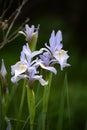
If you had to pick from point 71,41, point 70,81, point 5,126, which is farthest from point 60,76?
point 5,126

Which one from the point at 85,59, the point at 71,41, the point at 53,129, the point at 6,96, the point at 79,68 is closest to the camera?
the point at 6,96

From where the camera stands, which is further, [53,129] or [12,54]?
[12,54]

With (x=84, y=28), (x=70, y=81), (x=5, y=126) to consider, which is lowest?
(x=5, y=126)

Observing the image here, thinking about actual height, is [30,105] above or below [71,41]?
below

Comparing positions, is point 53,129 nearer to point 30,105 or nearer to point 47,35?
point 30,105

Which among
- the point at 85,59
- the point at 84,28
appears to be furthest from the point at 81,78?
the point at 84,28

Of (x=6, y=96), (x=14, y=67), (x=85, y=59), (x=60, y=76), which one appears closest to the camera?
(x=14, y=67)

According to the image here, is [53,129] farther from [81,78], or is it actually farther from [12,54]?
[12,54]

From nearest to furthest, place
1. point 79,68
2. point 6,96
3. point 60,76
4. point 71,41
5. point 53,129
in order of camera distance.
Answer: point 6,96, point 53,129, point 60,76, point 79,68, point 71,41

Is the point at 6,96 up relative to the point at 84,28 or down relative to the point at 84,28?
down
